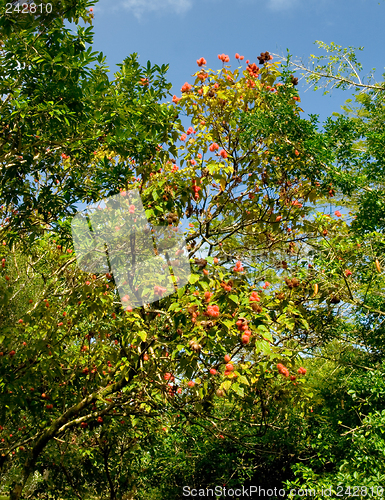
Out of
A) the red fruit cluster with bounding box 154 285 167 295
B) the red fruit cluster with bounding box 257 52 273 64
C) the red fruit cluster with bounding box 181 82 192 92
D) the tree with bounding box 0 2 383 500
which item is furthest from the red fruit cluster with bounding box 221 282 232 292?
the red fruit cluster with bounding box 257 52 273 64

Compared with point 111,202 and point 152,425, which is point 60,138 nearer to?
point 111,202

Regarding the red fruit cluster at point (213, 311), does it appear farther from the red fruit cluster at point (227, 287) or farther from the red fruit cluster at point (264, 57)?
the red fruit cluster at point (264, 57)

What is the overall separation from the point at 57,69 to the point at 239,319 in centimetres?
261

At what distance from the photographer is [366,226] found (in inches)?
168

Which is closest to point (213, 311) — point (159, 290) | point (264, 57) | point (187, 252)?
point (159, 290)

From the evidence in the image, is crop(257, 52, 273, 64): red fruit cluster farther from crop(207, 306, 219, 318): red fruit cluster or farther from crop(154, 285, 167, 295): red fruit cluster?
crop(207, 306, 219, 318): red fruit cluster

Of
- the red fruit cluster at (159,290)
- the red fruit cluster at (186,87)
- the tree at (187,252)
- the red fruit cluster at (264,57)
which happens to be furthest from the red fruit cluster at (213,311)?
the red fruit cluster at (264,57)

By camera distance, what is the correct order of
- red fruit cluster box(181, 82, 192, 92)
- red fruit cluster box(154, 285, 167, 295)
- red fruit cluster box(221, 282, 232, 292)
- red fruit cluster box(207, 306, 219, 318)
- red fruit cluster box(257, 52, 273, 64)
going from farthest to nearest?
red fruit cluster box(257, 52, 273, 64)
red fruit cluster box(181, 82, 192, 92)
red fruit cluster box(154, 285, 167, 295)
red fruit cluster box(221, 282, 232, 292)
red fruit cluster box(207, 306, 219, 318)

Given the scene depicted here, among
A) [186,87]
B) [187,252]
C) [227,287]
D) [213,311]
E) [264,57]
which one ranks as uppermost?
A: [264,57]

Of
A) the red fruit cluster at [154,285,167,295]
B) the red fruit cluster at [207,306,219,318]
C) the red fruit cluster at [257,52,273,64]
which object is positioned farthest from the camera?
the red fruit cluster at [257,52,273,64]

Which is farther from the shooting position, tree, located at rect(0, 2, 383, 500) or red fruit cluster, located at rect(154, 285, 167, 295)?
red fruit cluster, located at rect(154, 285, 167, 295)

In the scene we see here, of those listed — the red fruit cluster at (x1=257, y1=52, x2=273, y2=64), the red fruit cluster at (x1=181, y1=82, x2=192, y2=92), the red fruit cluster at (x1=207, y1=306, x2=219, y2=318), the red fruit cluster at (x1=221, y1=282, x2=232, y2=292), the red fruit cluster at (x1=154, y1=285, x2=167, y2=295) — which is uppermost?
the red fruit cluster at (x1=257, y1=52, x2=273, y2=64)

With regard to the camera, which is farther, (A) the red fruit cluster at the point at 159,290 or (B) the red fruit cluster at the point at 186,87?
(B) the red fruit cluster at the point at 186,87

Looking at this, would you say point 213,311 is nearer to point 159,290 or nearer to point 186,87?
point 159,290
